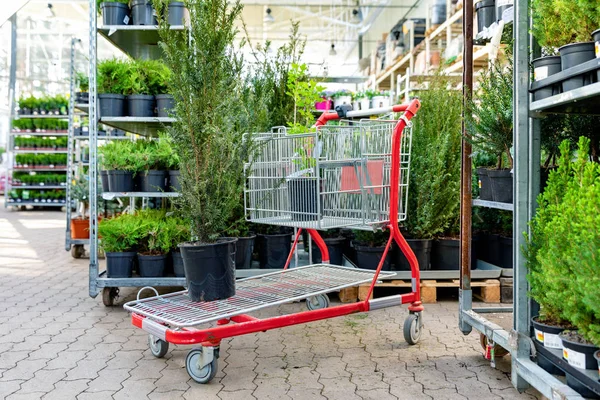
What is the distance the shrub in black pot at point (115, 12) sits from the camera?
4.00m

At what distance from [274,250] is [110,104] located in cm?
148

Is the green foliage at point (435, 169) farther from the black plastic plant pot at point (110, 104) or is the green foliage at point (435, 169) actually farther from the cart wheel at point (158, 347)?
the black plastic plant pot at point (110, 104)

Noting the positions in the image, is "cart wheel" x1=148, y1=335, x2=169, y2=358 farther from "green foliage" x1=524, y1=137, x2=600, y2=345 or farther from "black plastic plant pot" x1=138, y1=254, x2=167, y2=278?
"green foliage" x1=524, y1=137, x2=600, y2=345

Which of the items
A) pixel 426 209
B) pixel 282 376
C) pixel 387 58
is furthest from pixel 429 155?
pixel 387 58

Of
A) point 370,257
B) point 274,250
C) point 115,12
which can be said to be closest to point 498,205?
point 370,257

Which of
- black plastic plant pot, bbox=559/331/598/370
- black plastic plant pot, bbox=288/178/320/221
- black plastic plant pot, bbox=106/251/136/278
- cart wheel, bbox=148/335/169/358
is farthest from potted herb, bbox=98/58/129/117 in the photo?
black plastic plant pot, bbox=559/331/598/370

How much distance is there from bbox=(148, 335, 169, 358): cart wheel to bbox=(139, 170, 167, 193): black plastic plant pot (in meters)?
1.45

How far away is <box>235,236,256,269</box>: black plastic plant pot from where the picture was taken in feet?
Result: 13.1

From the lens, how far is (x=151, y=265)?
3857 millimetres

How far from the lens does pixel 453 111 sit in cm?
414

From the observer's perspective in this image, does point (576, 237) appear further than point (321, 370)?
No

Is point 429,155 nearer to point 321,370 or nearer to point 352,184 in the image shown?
point 352,184

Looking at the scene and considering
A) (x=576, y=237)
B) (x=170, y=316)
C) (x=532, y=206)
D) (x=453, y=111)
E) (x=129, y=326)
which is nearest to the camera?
(x=576, y=237)

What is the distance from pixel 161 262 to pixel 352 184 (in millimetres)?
1513
